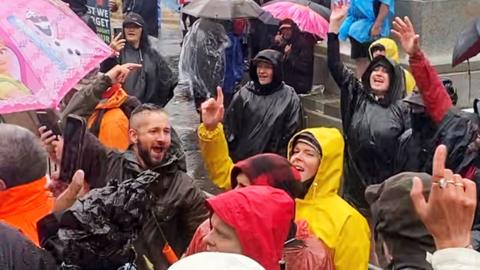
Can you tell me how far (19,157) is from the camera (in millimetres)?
4809

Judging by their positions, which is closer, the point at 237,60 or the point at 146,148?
the point at 146,148

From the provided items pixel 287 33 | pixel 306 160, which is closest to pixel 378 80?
pixel 306 160

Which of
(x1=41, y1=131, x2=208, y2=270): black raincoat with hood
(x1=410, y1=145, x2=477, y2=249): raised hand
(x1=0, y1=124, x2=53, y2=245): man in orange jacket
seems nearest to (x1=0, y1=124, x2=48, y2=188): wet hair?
(x1=0, y1=124, x2=53, y2=245): man in orange jacket

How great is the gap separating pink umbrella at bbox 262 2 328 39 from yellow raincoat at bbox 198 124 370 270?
543 centimetres

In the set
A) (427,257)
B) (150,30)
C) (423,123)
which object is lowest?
(150,30)

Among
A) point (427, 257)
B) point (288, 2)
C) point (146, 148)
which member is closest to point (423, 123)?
point (146, 148)

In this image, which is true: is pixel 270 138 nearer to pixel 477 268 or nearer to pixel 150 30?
pixel 477 268

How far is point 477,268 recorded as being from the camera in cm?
331

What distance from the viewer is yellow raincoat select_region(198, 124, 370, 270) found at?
18.0 feet

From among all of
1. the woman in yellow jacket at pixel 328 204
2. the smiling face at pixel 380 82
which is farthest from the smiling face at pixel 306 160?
the smiling face at pixel 380 82

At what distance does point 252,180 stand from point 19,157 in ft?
3.54

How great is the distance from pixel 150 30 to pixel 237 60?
3.68 m

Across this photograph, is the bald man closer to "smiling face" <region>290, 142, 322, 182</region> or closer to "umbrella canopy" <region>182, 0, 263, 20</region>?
"smiling face" <region>290, 142, 322, 182</region>

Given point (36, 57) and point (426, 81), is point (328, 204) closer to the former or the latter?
point (36, 57)
